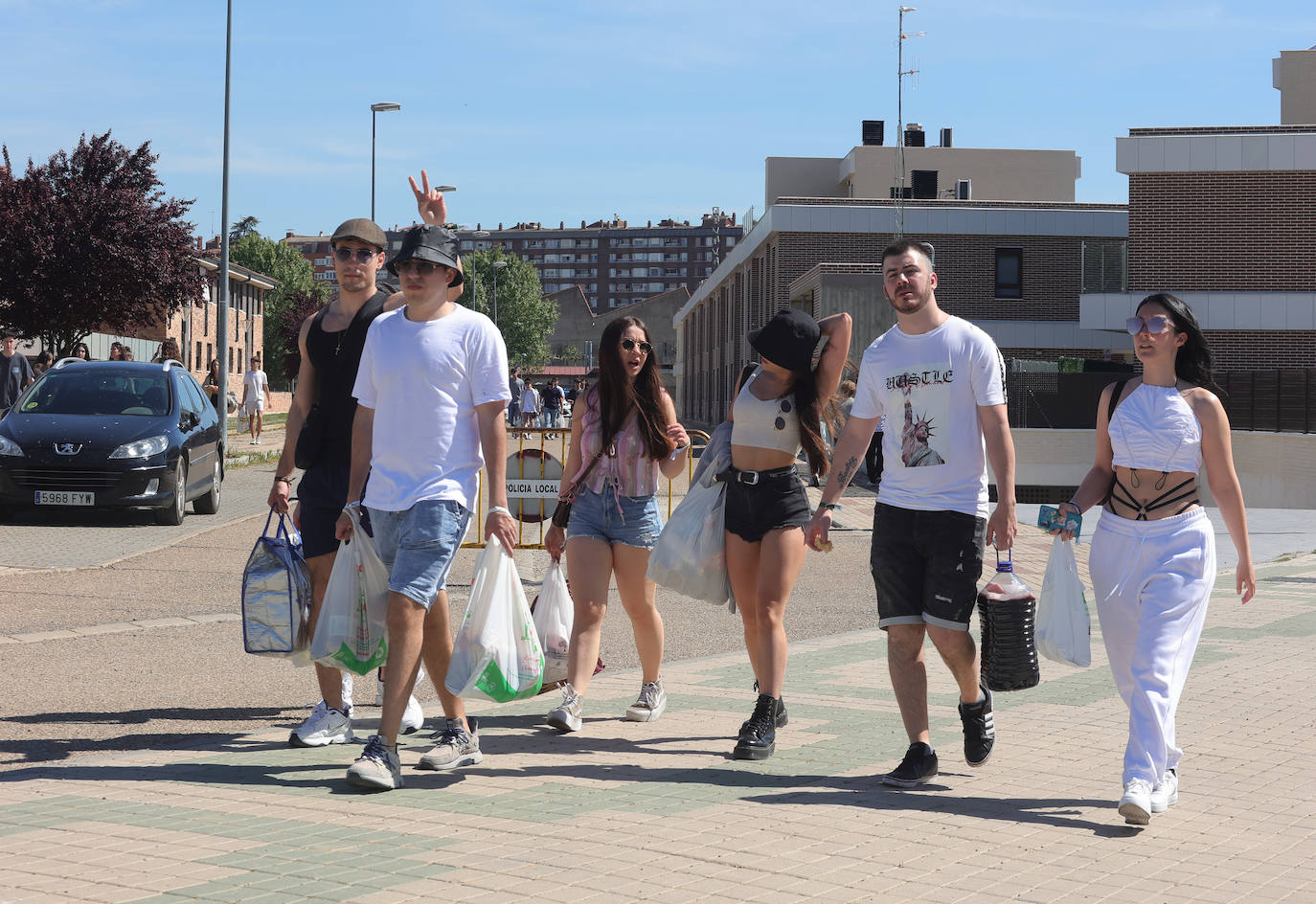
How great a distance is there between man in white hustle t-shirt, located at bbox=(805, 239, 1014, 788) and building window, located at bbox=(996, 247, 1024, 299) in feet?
154

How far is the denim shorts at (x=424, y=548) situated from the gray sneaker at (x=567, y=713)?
1.22 metres

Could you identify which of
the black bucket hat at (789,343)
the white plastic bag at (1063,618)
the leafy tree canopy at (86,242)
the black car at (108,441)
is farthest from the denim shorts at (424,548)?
the leafy tree canopy at (86,242)

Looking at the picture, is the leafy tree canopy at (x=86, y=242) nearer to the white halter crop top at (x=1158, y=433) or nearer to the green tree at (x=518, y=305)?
the white halter crop top at (x=1158, y=433)

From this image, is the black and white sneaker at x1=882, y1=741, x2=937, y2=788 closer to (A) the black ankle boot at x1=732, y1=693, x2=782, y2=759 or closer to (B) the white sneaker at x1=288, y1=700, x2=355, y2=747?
(A) the black ankle boot at x1=732, y1=693, x2=782, y2=759

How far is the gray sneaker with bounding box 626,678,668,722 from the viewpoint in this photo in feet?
22.8

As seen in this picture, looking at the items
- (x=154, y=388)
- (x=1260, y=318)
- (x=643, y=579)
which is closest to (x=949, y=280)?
(x=1260, y=318)

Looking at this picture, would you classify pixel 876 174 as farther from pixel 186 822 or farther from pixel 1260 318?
pixel 186 822

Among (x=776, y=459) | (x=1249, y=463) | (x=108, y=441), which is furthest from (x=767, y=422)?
→ (x=1249, y=463)

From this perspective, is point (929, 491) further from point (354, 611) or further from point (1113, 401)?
point (354, 611)

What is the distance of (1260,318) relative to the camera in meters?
41.6

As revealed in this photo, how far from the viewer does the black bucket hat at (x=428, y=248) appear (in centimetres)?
565

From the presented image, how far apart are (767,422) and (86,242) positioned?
32142 millimetres

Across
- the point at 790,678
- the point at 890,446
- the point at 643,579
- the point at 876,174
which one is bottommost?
the point at 790,678

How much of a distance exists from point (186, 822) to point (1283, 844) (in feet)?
11.3
